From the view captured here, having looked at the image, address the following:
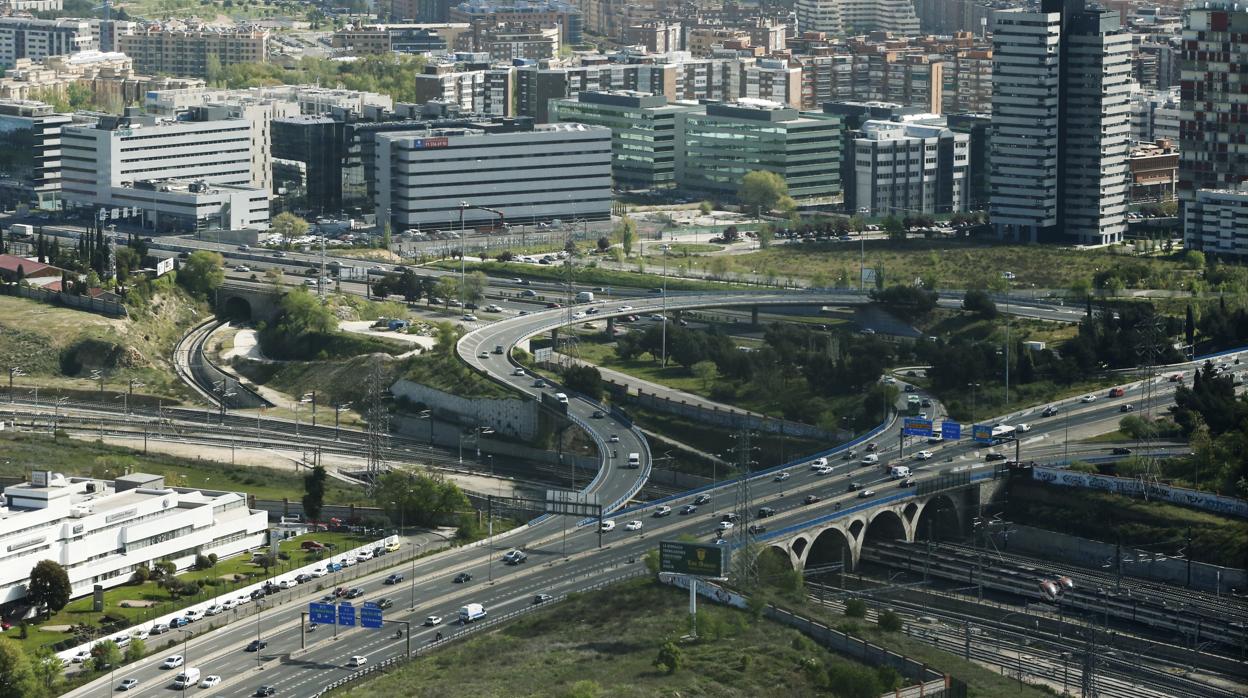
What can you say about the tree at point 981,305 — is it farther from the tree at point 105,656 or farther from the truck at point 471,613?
the tree at point 105,656

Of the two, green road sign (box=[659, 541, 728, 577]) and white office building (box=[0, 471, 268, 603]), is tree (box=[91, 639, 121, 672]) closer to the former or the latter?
white office building (box=[0, 471, 268, 603])

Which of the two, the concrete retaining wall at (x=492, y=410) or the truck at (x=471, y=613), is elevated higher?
the concrete retaining wall at (x=492, y=410)

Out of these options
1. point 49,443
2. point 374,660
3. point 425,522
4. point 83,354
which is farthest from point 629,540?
point 83,354

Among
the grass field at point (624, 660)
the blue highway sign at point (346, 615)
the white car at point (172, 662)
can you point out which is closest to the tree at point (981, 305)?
the grass field at point (624, 660)

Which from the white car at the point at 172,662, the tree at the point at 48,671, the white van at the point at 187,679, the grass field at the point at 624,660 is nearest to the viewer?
the grass field at the point at 624,660

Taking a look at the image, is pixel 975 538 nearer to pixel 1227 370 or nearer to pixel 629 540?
pixel 629 540

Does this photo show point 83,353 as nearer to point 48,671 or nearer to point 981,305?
point 981,305
